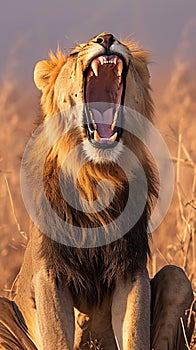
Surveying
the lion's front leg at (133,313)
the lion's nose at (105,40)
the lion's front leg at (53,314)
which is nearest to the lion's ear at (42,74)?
the lion's nose at (105,40)

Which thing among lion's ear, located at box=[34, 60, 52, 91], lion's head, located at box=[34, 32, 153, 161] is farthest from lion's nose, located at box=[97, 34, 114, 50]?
lion's ear, located at box=[34, 60, 52, 91]

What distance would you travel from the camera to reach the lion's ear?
6270 millimetres

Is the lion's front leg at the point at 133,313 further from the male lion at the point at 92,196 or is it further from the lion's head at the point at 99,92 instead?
the lion's head at the point at 99,92

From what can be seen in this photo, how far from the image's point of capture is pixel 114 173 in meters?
6.04

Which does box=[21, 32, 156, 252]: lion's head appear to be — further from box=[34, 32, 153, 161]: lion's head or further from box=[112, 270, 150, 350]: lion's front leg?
box=[112, 270, 150, 350]: lion's front leg

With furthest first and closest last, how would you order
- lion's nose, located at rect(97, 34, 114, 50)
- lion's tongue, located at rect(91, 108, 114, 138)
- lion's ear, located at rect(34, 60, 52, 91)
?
1. lion's ear, located at rect(34, 60, 52, 91)
2. lion's tongue, located at rect(91, 108, 114, 138)
3. lion's nose, located at rect(97, 34, 114, 50)

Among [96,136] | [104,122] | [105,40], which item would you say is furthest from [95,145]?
Result: [105,40]

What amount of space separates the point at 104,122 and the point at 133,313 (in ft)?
3.26

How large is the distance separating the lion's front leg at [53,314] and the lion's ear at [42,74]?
103 centimetres

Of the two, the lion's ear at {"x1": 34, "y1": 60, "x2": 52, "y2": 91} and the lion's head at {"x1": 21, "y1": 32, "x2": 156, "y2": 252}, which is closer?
the lion's head at {"x1": 21, "y1": 32, "x2": 156, "y2": 252}

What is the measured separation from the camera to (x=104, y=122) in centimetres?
604

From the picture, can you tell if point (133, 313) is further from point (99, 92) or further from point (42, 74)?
point (42, 74)

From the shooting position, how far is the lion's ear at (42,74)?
20.6 ft

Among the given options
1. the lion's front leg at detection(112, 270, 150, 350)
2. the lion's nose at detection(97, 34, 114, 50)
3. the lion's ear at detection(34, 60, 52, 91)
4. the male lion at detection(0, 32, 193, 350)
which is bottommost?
the lion's front leg at detection(112, 270, 150, 350)
